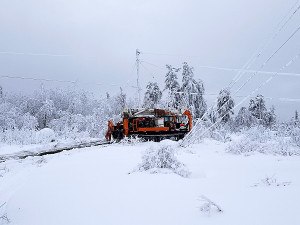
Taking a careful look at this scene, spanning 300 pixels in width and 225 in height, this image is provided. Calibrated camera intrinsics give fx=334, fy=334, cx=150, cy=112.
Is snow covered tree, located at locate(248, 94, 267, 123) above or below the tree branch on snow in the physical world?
above

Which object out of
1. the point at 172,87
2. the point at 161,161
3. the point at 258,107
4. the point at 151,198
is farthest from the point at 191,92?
the point at 151,198

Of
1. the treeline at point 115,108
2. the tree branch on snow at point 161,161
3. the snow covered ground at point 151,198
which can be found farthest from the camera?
the treeline at point 115,108

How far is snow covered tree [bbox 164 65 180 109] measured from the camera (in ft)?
142

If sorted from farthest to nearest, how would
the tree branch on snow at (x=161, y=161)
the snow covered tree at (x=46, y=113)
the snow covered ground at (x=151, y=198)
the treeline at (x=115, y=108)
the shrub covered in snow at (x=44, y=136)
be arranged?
the snow covered tree at (x=46, y=113), the treeline at (x=115, y=108), the shrub covered in snow at (x=44, y=136), the tree branch on snow at (x=161, y=161), the snow covered ground at (x=151, y=198)

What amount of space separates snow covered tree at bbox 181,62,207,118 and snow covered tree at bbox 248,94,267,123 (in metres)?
8.93

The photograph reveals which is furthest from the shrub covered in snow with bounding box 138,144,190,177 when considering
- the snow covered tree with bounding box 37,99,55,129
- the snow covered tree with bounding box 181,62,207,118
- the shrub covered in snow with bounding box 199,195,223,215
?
the snow covered tree with bounding box 37,99,55,129

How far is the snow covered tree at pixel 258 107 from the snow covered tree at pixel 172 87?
12.7 meters

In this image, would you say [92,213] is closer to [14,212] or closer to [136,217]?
[136,217]

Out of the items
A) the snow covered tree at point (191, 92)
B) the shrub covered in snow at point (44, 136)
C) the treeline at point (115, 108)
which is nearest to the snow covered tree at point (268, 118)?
the treeline at point (115, 108)

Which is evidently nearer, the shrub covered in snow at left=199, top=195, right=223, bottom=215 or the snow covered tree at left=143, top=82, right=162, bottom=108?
the shrub covered in snow at left=199, top=195, right=223, bottom=215

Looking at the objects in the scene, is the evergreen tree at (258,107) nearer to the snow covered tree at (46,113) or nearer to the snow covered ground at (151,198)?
the snow covered tree at (46,113)

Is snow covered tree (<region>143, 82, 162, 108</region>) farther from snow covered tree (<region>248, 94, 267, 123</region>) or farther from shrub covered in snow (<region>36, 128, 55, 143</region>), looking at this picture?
shrub covered in snow (<region>36, 128, 55, 143</region>)

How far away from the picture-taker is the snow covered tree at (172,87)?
142 ft

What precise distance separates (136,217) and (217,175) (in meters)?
3.27
